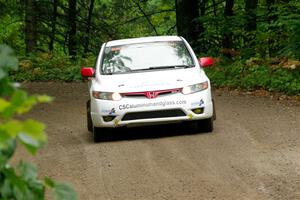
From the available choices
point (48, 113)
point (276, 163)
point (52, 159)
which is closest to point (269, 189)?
point (276, 163)

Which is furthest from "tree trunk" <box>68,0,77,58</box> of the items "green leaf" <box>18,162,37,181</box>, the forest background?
"green leaf" <box>18,162,37,181</box>

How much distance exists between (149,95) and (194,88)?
73 centimetres

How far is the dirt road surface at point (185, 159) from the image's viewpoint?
6.99 metres

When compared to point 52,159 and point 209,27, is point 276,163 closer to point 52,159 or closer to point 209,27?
point 52,159

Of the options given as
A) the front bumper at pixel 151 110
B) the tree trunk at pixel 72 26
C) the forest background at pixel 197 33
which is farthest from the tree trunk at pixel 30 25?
the front bumper at pixel 151 110

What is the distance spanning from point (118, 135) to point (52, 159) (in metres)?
2.13

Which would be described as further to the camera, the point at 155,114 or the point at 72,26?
the point at 72,26

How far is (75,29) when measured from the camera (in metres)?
31.6

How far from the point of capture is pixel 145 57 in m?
11.0

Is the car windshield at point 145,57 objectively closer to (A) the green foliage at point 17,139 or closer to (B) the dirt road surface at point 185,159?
(B) the dirt road surface at point 185,159

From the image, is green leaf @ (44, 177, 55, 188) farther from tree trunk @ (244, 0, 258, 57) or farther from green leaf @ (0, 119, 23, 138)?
tree trunk @ (244, 0, 258, 57)

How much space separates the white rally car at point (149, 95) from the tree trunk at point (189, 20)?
13.0 metres

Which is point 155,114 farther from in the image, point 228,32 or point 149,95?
point 228,32

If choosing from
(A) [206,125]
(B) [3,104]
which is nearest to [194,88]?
(A) [206,125]
